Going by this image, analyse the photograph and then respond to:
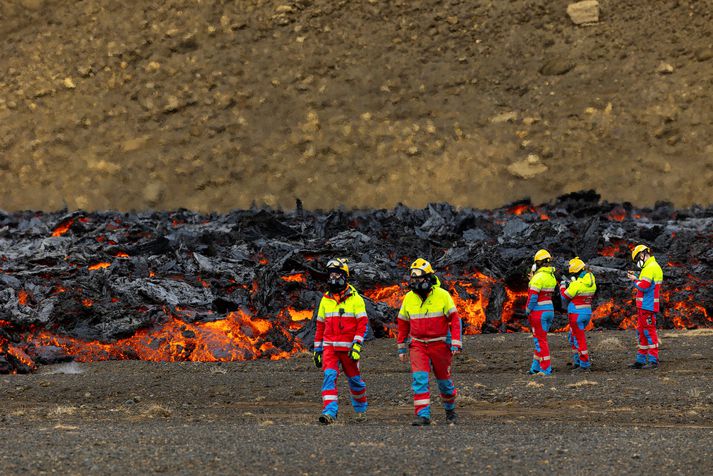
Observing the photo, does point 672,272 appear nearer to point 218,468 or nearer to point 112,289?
point 112,289

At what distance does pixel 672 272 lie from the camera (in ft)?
71.7

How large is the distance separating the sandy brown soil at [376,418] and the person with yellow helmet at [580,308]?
1.01 ft

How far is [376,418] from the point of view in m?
11.3

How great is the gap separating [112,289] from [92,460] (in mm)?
11514

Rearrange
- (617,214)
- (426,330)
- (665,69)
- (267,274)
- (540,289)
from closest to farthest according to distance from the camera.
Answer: (426,330), (540,289), (267,274), (617,214), (665,69)

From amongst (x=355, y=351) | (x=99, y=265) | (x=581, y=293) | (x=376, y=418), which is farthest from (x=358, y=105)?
(x=355, y=351)

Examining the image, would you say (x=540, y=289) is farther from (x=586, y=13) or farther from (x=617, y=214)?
(x=586, y=13)

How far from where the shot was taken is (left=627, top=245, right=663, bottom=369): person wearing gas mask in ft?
47.7

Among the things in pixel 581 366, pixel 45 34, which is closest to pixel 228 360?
pixel 581 366

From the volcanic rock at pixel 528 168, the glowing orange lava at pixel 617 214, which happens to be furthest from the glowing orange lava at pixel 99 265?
the volcanic rock at pixel 528 168

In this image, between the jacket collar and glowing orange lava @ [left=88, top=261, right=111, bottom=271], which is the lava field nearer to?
glowing orange lava @ [left=88, top=261, right=111, bottom=271]

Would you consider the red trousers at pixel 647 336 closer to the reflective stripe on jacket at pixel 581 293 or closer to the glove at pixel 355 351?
the reflective stripe on jacket at pixel 581 293

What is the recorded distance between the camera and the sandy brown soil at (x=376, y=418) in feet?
26.2

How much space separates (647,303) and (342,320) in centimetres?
598
